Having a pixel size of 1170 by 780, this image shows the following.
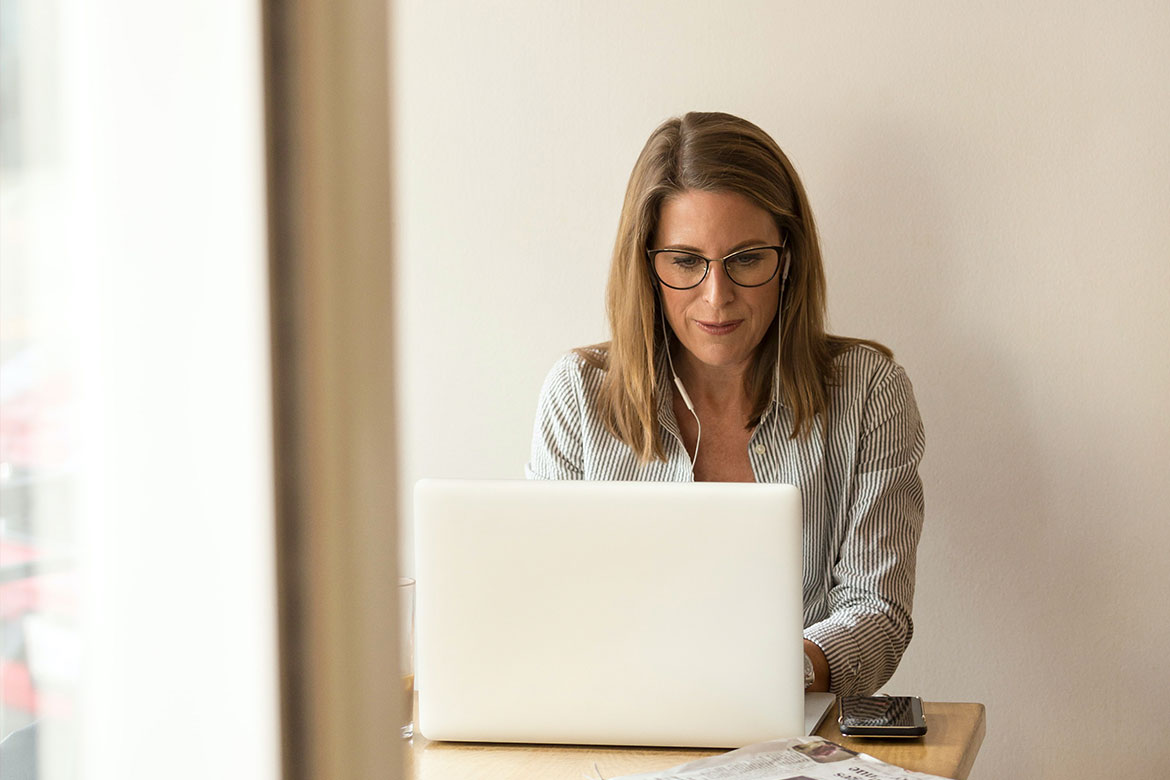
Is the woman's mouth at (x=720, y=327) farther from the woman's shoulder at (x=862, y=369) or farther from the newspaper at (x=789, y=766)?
the newspaper at (x=789, y=766)

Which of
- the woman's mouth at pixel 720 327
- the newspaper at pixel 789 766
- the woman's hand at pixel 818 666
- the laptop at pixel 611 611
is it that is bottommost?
the woman's hand at pixel 818 666

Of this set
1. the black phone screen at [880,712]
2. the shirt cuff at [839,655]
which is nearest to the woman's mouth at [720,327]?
the shirt cuff at [839,655]

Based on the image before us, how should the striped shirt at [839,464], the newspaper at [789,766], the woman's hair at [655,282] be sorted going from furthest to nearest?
the woman's hair at [655,282], the striped shirt at [839,464], the newspaper at [789,766]

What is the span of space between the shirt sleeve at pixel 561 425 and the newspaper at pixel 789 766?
79cm

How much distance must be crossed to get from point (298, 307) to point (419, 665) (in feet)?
3.31

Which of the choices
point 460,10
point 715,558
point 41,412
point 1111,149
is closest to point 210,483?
point 41,412

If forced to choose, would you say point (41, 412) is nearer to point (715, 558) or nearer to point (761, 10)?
point (715, 558)

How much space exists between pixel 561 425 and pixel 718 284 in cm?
35

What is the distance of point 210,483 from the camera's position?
231mm

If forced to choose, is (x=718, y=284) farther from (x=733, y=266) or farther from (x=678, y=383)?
(x=678, y=383)

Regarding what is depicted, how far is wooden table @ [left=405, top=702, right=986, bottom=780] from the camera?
42.7 inches

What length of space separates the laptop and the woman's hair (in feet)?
2.11

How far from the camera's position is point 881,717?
119 centimetres

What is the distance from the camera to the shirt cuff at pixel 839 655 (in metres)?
1.40
